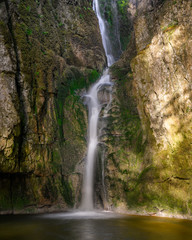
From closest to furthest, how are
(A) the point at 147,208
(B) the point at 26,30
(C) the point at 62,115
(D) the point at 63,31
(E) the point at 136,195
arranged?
(A) the point at 147,208 → (E) the point at 136,195 → (B) the point at 26,30 → (C) the point at 62,115 → (D) the point at 63,31

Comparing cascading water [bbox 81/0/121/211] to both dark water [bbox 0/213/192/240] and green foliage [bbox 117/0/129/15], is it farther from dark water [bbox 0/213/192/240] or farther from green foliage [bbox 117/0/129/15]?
green foliage [bbox 117/0/129/15]

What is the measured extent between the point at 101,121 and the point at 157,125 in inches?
169

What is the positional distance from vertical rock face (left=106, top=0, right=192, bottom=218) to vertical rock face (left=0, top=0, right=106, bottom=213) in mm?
2600

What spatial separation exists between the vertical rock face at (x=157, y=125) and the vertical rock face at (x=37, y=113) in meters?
2.60

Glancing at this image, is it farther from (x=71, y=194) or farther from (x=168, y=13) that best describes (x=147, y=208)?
(x=168, y=13)

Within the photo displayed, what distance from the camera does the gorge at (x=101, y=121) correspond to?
9.78 metres

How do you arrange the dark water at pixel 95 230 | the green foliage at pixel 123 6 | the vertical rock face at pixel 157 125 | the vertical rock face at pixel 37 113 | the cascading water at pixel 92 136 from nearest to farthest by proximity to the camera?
the dark water at pixel 95 230 → the vertical rock face at pixel 157 125 → the vertical rock face at pixel 37 113 → the cascading water at pixel 92 136 → the green foliage at pixel 123 6

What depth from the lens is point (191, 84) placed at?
937 centimetres

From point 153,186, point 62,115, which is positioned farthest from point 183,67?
point 62,115

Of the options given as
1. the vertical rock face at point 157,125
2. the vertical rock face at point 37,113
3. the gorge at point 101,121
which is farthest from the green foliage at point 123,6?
the vertical rock face at point 157,125

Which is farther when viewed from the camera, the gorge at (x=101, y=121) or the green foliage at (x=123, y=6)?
the green foliage at (x=123, y=6)

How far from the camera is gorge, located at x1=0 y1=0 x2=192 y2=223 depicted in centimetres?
978

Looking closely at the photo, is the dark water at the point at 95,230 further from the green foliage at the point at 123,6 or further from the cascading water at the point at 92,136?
the green foliage at the point at 123,6

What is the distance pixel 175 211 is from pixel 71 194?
18.0 feet
